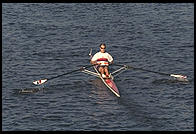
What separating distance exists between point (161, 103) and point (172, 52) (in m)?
19.4

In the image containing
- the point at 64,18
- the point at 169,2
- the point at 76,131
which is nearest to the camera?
the point at 76,131

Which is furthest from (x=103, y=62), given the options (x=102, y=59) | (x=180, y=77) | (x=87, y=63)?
(x=87, y=63)

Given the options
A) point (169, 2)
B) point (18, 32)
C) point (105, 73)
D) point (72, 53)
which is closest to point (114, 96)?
point (105, 73)

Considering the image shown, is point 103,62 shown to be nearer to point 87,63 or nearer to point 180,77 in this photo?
point 180,77

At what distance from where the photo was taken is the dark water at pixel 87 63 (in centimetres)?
6794

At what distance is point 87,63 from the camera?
281ft

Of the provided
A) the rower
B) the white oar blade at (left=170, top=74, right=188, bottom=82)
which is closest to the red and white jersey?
the rower

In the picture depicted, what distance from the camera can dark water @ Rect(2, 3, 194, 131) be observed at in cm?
6794

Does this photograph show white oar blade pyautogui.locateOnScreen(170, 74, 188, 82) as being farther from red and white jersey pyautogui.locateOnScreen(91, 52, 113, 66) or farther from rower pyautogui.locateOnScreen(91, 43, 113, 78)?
red and white jersey pyautogui.locateOnScreen(91, 52, 113, 66)

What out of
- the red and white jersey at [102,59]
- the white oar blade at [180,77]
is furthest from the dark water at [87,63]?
the red and white jersey at [102,59]

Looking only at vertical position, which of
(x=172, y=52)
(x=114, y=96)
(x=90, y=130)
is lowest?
(x=90, y=130)

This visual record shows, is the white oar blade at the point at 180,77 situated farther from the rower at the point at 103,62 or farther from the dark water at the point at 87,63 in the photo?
the rower at the point at 103,62

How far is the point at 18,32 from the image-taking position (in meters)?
101

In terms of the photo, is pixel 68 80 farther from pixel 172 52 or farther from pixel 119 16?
pixel 119 16
